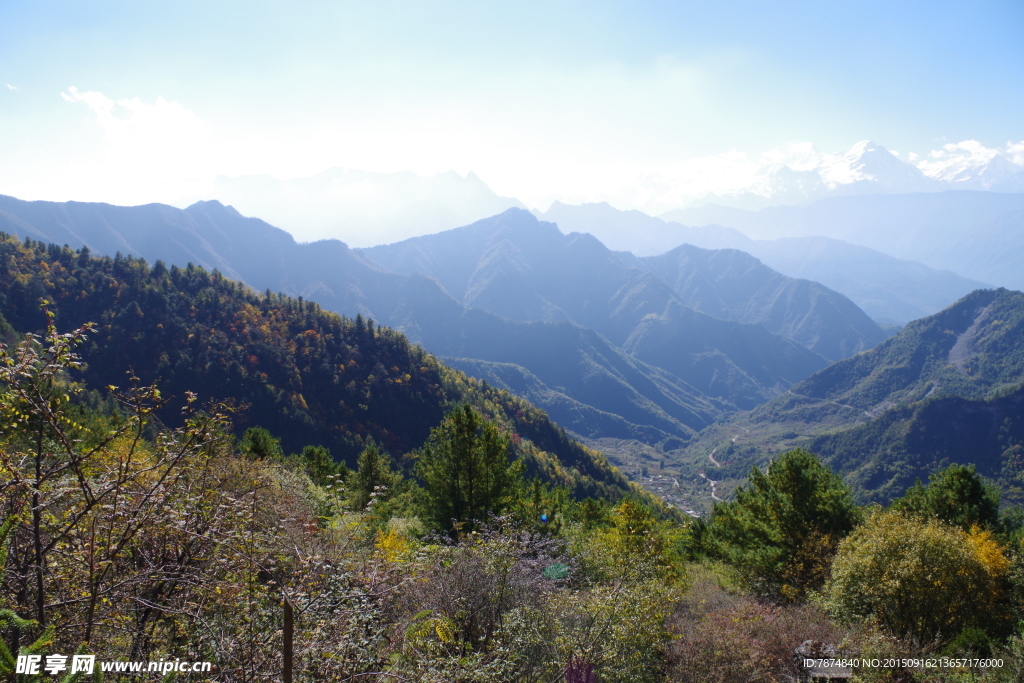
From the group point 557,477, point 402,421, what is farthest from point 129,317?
point 557,477

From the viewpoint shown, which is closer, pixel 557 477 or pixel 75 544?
pixel 75 544

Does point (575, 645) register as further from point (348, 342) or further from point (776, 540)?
point (348, 342)

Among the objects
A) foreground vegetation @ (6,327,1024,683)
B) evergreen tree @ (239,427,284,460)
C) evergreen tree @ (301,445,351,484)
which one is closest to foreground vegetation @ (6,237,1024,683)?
foreground vegetation @ (6,327,1024,683)

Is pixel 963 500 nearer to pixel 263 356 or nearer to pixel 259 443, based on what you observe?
pixel 259 443

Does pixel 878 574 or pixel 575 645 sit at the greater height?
pixel 575 645

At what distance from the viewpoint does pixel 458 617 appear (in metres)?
14.9

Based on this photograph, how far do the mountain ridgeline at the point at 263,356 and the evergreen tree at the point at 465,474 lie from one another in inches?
3453

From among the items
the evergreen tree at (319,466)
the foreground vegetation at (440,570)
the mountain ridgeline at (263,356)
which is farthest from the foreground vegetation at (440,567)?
the mountain ridgeline at (263,356)

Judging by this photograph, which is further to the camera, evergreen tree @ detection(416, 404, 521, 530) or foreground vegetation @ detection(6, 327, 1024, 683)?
evergreen tree @ detection(416, 404, 521, 530)

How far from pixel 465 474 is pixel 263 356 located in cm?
12997

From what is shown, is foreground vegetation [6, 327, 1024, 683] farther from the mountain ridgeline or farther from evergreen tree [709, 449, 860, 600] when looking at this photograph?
the mountain ridgeline

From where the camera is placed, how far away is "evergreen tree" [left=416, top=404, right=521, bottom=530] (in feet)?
102

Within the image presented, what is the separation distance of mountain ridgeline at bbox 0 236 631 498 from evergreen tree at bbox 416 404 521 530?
8770 cm

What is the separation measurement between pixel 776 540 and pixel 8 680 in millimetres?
35686
